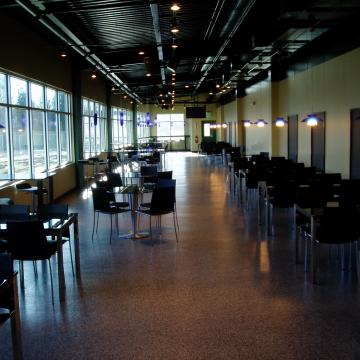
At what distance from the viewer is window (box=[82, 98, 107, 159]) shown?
51.7 ft

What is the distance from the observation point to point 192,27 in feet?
31.7

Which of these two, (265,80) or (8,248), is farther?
(265,80)

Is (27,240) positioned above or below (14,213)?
below

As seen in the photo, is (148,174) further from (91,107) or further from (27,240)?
(91,107)

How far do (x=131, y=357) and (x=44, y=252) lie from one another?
166 centimetres

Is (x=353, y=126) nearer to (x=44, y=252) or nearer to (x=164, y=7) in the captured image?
(x=164, y=7)

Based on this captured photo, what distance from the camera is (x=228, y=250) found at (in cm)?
610

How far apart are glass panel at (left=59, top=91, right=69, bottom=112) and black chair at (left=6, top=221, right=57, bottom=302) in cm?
856

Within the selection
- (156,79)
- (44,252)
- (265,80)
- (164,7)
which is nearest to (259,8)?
Result: (164,7)

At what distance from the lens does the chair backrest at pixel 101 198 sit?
22.3ft

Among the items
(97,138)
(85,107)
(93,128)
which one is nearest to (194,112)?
(97,138)

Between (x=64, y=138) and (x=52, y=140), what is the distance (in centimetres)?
118

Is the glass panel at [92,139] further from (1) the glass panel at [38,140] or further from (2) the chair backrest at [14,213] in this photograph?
(2) the chair backrest at [14,213]

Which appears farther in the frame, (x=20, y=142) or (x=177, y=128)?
(x=177, y=128)
